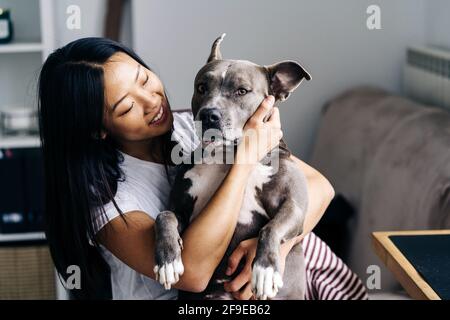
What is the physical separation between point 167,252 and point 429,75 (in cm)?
167

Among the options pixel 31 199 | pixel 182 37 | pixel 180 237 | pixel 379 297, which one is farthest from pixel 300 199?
pixel 31 199

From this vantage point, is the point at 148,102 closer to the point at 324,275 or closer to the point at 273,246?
the point at 273,246

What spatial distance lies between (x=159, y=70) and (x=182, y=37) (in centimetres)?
22

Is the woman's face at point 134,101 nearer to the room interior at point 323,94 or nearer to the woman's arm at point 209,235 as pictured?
the woman's arm at point 209,235

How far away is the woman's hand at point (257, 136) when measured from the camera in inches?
44.6

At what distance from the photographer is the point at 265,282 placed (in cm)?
100

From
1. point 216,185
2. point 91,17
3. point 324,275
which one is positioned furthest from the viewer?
point 91,17

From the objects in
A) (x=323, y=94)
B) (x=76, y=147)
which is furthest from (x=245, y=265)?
(x=323, y=94)

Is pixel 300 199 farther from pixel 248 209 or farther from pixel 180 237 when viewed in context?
pixel 180 237

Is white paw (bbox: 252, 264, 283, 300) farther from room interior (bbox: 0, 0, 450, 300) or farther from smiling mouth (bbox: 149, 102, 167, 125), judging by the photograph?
room interior (bbox: 0, 0, 450, 300)

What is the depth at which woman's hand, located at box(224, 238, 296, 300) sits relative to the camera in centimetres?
117

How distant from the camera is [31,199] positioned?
2.67 m

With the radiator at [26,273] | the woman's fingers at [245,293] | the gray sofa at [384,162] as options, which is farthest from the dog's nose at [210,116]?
the radiator at [26,273]

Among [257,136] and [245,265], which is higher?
[257,136]
